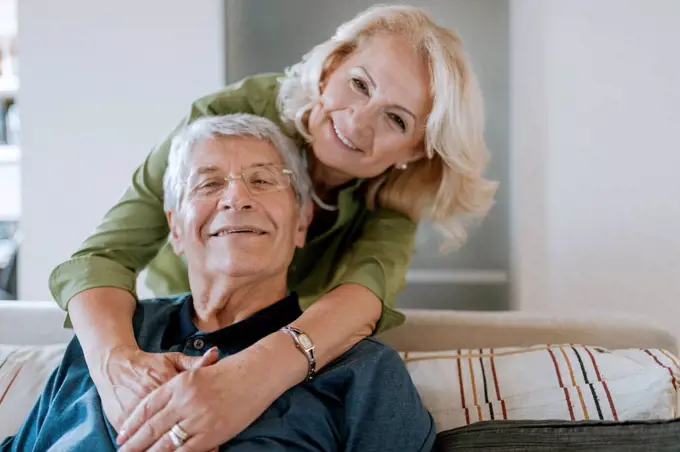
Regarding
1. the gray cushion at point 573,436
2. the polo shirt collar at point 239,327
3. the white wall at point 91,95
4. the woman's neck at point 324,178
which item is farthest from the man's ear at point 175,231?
the white wall at point 91,95

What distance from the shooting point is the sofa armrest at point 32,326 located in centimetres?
162

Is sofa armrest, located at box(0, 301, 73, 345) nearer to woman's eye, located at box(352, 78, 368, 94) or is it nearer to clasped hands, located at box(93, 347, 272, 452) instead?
clasped hands, located at box(93, 347, 272, 452)

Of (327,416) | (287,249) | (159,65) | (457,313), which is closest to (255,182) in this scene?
(287,249)

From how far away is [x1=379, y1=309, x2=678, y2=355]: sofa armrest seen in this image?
4.80ft

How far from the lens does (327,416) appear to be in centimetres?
114

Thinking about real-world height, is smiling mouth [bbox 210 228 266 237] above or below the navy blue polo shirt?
above

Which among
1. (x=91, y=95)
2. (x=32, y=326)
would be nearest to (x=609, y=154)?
(x=32, y=326)

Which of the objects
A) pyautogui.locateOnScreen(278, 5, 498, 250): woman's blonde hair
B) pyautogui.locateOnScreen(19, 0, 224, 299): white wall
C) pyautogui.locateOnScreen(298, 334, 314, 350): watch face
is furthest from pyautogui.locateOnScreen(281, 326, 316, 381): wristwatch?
pyautogui.locateOnScreen(19, 0, 224, 299): white wall

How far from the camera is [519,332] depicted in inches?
59.2

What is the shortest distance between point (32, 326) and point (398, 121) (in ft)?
3.39

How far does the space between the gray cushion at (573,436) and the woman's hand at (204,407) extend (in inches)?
14.6

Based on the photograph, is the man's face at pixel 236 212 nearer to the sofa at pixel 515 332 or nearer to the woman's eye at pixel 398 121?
the woman's eye at pixel 398 121

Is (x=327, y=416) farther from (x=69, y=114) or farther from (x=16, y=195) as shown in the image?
(x=16, y=195)

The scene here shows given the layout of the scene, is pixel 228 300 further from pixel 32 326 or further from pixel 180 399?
pixel 32 326
